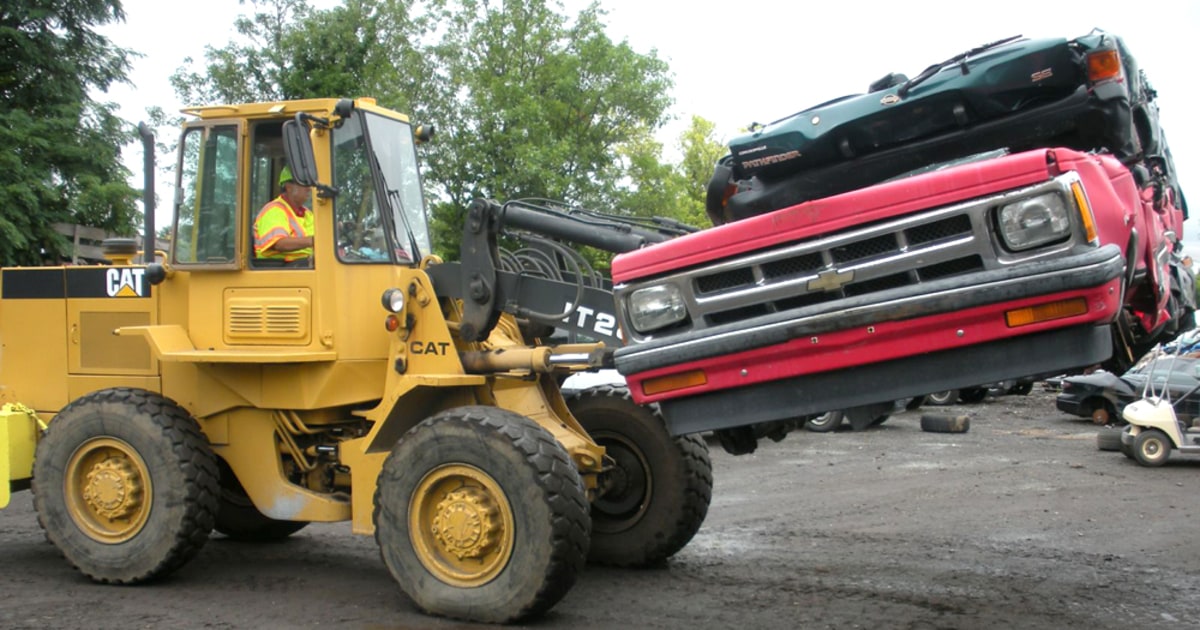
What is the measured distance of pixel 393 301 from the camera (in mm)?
7133

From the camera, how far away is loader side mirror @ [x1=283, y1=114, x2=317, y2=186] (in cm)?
661

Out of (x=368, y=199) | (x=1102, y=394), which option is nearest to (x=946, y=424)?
(x=1102, y=394)

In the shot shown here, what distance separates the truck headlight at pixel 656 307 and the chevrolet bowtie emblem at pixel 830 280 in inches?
26.7

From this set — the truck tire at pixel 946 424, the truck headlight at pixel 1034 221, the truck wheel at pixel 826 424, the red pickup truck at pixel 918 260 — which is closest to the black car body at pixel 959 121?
the red pickup truck at pixel 918 260

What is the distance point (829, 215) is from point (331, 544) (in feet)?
17.0

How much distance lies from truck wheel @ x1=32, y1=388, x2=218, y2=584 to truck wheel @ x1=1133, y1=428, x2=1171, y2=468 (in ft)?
38.6

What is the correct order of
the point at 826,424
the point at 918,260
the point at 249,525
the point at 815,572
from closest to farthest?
the point at 918,260, the point at 815,572, the point at 249,525, the point at 826,424

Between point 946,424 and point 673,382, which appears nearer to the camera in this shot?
point 673,382

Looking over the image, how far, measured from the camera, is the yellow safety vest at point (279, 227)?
7.30 meters

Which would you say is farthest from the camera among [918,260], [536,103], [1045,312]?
[536,103]

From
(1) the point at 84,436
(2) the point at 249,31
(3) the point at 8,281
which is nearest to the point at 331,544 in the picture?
(1) the point at 84,436

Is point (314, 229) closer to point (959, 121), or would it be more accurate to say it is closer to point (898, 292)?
point (898, 292)

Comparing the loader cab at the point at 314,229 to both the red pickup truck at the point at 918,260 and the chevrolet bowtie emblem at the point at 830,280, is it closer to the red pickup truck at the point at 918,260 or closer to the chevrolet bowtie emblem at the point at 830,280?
the red pickup truck at the point at 918,260

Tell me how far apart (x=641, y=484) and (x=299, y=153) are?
124 inches
